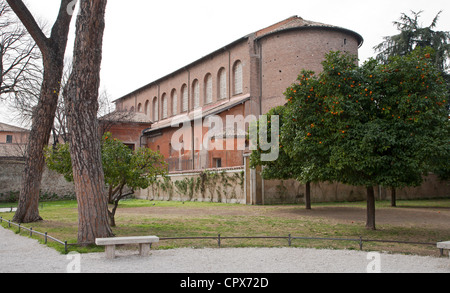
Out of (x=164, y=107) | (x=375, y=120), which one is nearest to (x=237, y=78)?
(x=164, y=107)

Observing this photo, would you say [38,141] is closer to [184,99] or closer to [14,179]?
[14,179]

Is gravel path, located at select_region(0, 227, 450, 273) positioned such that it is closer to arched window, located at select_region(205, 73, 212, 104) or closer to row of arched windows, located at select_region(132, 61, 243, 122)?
row of arched windows, located at select_region(132, 61, 243, 122)

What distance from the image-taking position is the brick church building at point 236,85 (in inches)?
1204

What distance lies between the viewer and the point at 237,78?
35219 millimetres

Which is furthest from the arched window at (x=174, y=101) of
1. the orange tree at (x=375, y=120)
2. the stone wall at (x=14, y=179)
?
the orange tree at (x=375, y=120)

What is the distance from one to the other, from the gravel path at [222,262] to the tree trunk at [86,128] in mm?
1040

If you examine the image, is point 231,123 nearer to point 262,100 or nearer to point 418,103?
point 262,100

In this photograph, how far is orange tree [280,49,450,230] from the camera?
970 centimetres

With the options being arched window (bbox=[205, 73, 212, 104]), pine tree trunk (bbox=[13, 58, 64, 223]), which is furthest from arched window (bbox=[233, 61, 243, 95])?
pine tree trunk (bbox=[13, 58, 64, 223])

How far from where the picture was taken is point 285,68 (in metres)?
31.1

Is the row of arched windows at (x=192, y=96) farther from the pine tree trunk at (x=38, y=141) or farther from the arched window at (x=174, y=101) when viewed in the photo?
the pine tree trunk at (x=38, y=141)

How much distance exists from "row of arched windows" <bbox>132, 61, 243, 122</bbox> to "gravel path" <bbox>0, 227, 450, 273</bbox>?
2744 centimetres

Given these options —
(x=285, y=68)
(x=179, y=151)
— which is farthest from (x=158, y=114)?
(x=285, y=68)
